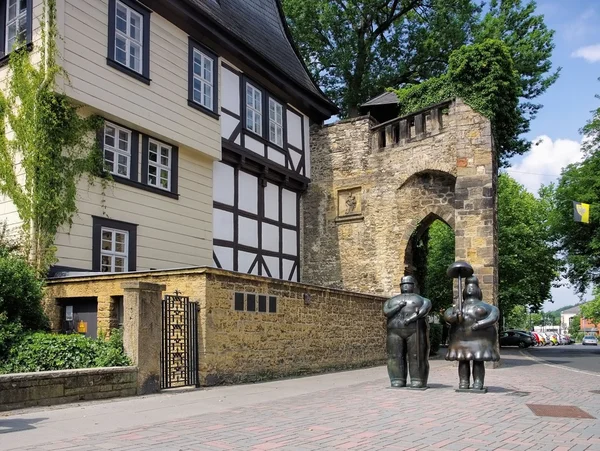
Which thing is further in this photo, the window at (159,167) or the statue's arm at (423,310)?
the window at (159,167)

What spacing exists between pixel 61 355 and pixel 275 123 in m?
12.6

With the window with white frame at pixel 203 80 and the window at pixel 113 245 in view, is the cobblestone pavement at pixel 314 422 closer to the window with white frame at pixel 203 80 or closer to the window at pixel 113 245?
the window at pixel 113 245

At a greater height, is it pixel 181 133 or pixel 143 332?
pixel 181 133

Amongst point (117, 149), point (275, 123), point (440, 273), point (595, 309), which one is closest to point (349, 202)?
point (275, 123)

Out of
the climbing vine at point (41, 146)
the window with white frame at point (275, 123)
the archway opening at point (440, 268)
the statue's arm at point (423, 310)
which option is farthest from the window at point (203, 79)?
the archway opening at point (440, 268)

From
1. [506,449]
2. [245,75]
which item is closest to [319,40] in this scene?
[245,75]

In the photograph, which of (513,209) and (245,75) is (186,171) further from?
(513,209)

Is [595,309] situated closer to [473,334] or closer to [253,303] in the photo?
[253,303]

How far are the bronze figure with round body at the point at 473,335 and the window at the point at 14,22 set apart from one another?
10.7 metres

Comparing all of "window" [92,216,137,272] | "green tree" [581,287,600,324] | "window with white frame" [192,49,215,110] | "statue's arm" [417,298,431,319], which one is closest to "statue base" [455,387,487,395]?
"statue's arm" [417,298,431,319]

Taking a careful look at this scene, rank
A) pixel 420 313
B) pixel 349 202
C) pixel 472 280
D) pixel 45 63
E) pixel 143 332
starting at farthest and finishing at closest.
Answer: pixel 349 202, pixel 45 63, pixel 420 313, pixel 472 280, pixel 143 332

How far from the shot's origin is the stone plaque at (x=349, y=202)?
909 inches

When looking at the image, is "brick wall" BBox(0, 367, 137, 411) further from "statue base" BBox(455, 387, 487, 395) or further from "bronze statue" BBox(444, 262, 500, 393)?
"statue base" BBox(455, 387, 487, 395)

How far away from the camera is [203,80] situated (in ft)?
59.1
